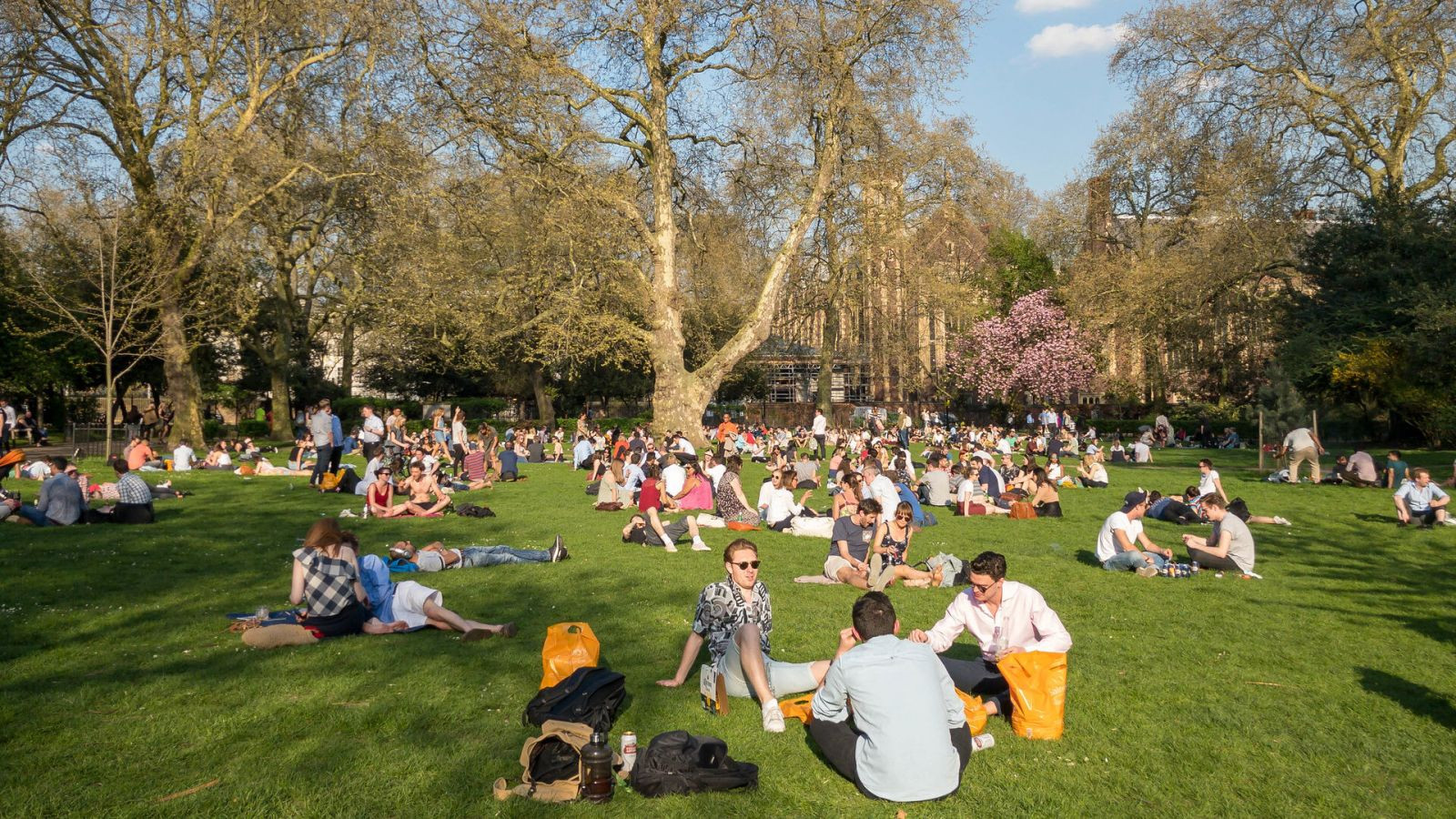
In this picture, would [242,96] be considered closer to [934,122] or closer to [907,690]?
[934,122]

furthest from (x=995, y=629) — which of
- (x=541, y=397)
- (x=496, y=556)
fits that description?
(x=541, y=397)

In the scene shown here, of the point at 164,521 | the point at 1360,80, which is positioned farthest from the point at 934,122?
the point at 164,521

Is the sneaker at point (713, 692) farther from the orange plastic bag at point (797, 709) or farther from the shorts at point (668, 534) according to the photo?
the shorts at point (668, 534)

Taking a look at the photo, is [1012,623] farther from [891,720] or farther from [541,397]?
[541,397]

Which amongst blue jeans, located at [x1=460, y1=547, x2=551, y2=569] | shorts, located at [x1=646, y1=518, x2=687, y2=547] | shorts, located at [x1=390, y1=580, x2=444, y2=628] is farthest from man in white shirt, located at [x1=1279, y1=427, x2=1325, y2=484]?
shorts, located at [x1=390, y1=580, x2=444, y2=628]

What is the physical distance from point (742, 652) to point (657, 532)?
7.07 metres

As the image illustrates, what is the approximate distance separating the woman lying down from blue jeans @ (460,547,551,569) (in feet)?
9.91

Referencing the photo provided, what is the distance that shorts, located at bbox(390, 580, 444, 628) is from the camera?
7.98 meters

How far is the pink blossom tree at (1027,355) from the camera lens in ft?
164

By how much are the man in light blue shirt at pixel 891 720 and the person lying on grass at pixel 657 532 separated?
294 inches

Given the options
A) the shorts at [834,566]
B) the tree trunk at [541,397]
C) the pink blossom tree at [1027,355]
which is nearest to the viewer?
the shorts at [834,566]

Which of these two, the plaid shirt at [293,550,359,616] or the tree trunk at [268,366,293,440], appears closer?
the plaid shirt at [293,550,359,616]

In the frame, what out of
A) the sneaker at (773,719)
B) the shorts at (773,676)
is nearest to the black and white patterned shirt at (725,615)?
the shorts at (773,676)

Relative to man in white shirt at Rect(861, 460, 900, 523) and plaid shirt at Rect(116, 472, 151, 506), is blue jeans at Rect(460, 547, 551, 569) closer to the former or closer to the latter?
man in white shirt at Rect(861, 460, 900, 523)
